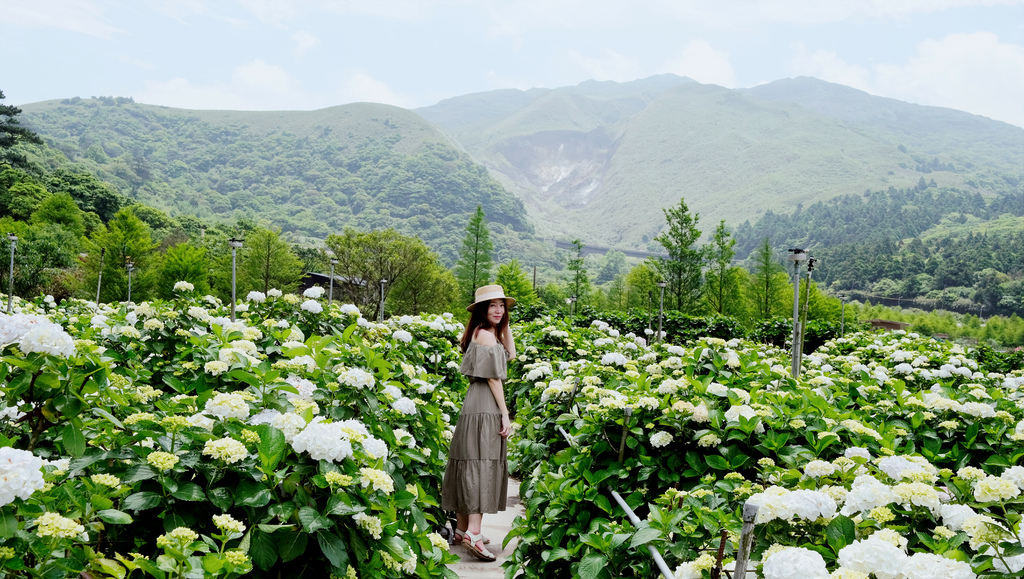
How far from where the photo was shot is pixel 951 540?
1504 millimetres

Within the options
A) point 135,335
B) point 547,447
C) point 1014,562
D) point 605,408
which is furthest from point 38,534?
point 547,447

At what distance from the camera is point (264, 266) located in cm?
3797

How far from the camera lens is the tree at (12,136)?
38584 mm

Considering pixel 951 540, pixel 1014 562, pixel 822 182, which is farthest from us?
pixel 822 182

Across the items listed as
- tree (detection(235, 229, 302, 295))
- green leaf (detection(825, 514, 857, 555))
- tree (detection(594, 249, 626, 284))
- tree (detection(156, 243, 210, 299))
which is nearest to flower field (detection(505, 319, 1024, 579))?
green leaf (detection(825, 514, 857, 555))

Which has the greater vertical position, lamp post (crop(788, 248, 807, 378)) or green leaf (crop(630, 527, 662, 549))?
lamp post (crop(788, 248, 807, 378))

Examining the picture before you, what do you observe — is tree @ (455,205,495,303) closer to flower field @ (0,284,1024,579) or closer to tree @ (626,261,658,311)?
tree @ (626,261,658,311)

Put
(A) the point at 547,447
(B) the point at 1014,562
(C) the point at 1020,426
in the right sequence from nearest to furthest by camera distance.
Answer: (B) the point at 1014,562, (C) the point at 1020,426, (A) the point at 547,447

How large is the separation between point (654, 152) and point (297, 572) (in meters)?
205

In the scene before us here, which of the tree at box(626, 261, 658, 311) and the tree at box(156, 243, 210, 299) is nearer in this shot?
the tree at box(156, 243, 210, 299)

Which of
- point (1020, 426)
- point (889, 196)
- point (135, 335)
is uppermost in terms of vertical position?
point (889, 196)

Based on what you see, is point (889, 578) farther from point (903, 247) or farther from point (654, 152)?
point (654, 152)

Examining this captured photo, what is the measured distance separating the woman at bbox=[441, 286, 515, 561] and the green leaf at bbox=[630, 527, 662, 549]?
145cm

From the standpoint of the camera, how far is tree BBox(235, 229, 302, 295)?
124 feet
